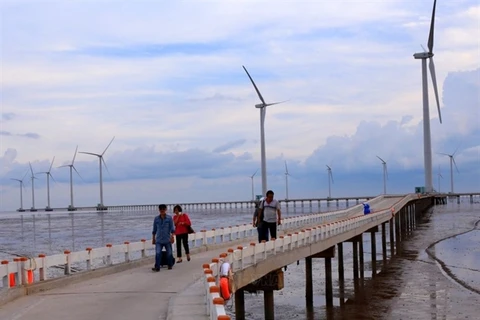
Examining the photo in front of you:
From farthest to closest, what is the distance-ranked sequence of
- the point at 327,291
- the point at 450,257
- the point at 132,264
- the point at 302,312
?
the point at 450,257 → the point at 327,291 → the point at 302,312 → the point at 132,264

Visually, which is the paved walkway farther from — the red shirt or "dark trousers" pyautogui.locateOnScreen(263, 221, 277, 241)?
"dark trousers" pyautogui.locateOnScreen(263, 221, 277, 241)

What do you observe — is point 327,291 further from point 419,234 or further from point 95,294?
point 419,234

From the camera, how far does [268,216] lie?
24078 millimetres

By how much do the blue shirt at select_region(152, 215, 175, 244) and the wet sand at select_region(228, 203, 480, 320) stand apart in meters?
6.09

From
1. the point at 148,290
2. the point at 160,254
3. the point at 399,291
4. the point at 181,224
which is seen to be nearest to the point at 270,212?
the point at 181,224

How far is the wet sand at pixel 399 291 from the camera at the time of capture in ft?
90.0

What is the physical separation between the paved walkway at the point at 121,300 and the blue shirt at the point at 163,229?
3.85 feet

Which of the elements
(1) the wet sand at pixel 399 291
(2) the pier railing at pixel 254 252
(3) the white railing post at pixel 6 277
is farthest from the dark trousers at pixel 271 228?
(3) the white railing post at pixel 6 277

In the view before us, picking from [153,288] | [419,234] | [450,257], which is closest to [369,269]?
[450,257]

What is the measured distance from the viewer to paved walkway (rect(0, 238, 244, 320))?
14.2m

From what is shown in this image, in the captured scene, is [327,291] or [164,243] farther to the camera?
[327,291]

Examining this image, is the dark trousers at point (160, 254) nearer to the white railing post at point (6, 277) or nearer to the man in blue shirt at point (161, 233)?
the man in blue shirt at point (161, 233)

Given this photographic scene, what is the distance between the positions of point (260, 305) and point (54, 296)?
524 inches

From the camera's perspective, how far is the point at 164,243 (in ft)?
71.4
